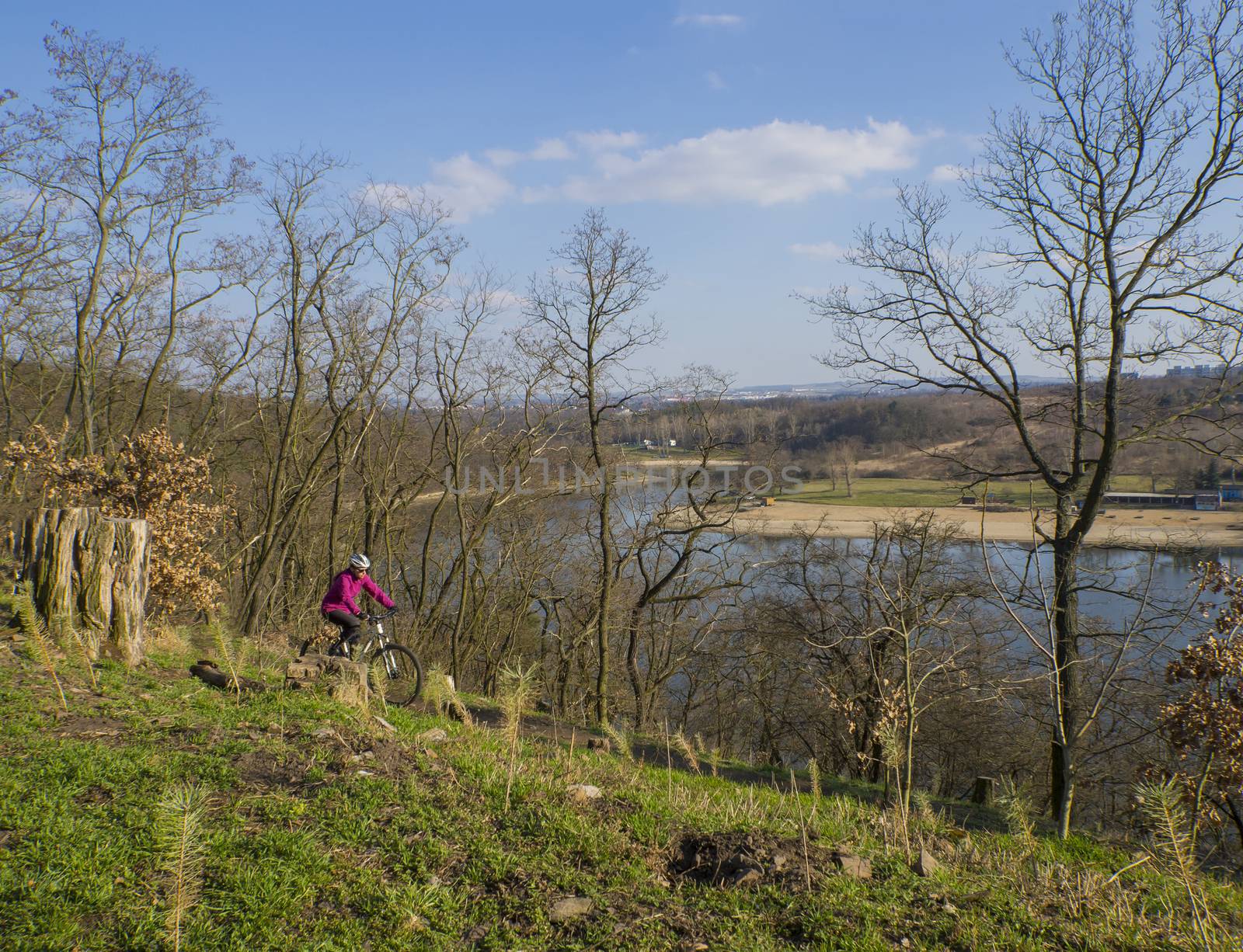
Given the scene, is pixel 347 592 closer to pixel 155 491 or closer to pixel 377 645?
pixel 377 645

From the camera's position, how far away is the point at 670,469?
22.6 metres

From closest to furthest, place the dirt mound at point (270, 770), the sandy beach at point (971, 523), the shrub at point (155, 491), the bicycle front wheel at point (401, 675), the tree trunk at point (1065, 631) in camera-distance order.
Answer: the dirt mound at point (270, 770), the bicycle front wheel at point (401, 675), the shrub at point (155, 491), the tree trunk at point (1065, 631), the sandy beach at point (971, 523)

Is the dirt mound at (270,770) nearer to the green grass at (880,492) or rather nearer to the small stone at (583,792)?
the small stone at (583,792)

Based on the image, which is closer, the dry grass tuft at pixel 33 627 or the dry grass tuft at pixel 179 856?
the dry grass tuft at pixel 179 856

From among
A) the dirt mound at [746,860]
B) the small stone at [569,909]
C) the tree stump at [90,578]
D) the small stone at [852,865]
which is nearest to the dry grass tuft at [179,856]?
the small stone at [569,909]

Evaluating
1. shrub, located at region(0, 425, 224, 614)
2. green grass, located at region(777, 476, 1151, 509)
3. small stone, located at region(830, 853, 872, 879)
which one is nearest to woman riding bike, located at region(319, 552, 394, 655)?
shrub, located at region(0, 425, 224, 614)

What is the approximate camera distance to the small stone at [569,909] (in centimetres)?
334

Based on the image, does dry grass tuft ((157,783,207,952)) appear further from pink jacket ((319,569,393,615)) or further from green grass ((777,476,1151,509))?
green grass ((777,476,1151,509))

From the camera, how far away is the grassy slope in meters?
3.12

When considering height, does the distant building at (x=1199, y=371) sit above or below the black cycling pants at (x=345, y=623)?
above

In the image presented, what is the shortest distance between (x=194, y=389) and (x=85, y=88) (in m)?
11.3

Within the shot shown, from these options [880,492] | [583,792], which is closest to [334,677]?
[583,792]

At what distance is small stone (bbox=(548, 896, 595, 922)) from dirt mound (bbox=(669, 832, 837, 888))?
60 cm

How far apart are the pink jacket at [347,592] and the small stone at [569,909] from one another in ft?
17.3
